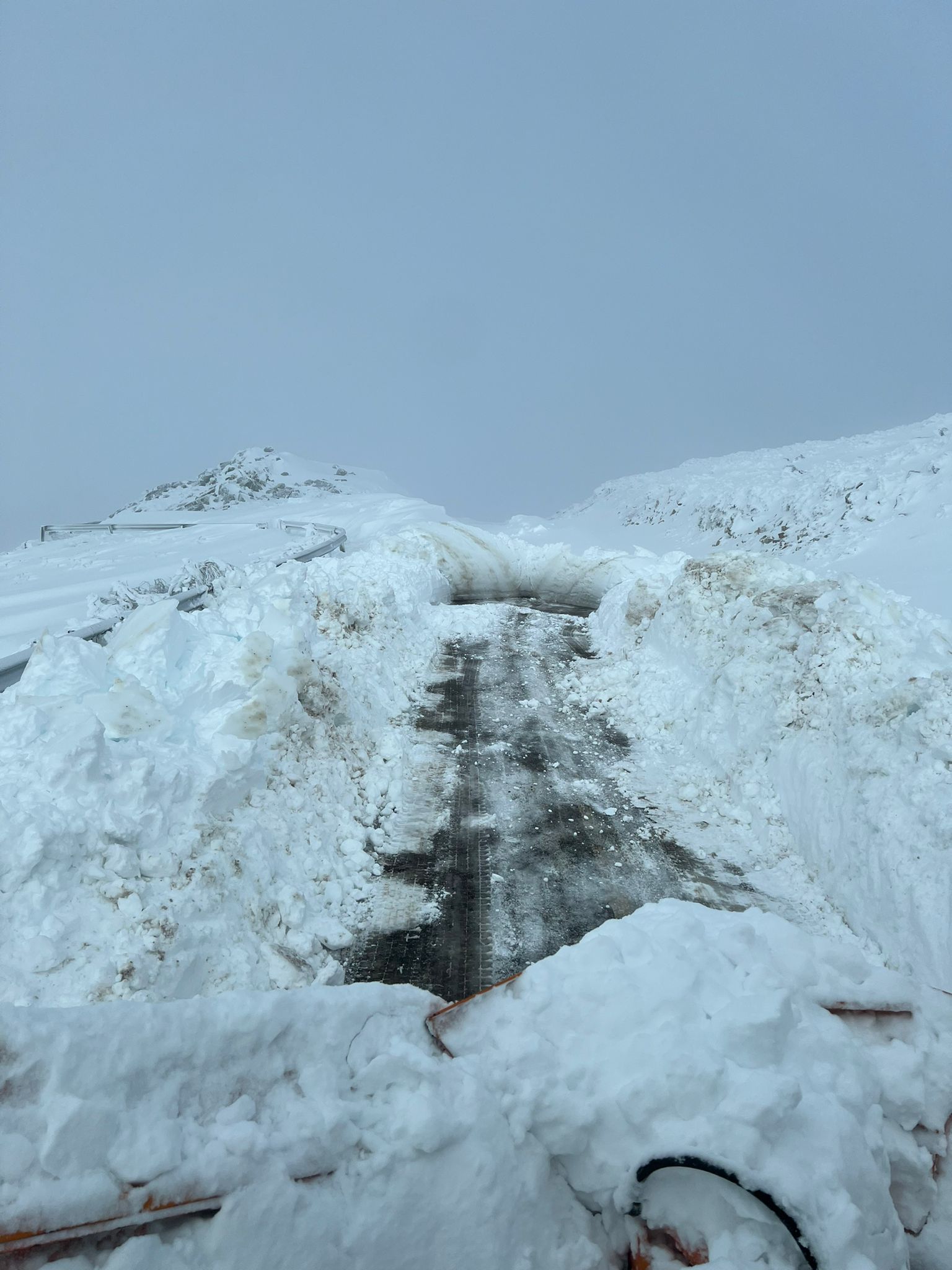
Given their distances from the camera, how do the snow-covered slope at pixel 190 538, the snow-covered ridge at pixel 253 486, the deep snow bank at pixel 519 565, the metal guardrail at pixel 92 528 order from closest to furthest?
the snow-covered slope at pixel 190 538 → the deep snow bank at pixel 519 565 → the metal guardrail at pixel 92 528 → the snow-covered ridge at pixel 253 486

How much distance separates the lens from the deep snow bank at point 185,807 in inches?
165

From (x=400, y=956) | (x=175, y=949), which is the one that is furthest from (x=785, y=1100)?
(x=175, y=949)

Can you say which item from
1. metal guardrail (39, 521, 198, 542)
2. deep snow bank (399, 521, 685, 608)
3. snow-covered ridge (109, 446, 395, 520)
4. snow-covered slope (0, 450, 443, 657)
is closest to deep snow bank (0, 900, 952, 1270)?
snow-covered slope (0, 450, 443, 657)

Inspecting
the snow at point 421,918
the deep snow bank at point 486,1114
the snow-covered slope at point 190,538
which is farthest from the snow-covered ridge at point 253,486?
the deep snow bank at point 486,1114

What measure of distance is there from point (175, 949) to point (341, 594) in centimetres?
695

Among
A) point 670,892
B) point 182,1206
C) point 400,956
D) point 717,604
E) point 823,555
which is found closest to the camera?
point 182,1206

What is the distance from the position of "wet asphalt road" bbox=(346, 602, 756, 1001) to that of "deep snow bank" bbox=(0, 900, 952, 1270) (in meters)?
2.46

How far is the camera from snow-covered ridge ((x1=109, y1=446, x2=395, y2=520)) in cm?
3123

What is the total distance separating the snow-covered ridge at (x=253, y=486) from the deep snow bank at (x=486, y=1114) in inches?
1102

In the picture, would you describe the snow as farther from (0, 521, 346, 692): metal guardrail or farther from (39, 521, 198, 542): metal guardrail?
(39, 521, 198, 542): metal guardrail

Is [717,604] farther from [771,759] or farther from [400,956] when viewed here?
[400,956]

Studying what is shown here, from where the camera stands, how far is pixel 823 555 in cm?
1485

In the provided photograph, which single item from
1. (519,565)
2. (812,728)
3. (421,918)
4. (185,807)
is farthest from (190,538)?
(812,728)

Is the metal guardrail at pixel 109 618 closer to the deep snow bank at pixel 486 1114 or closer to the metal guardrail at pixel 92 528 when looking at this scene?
the metal guardrail at pixel 92 528
